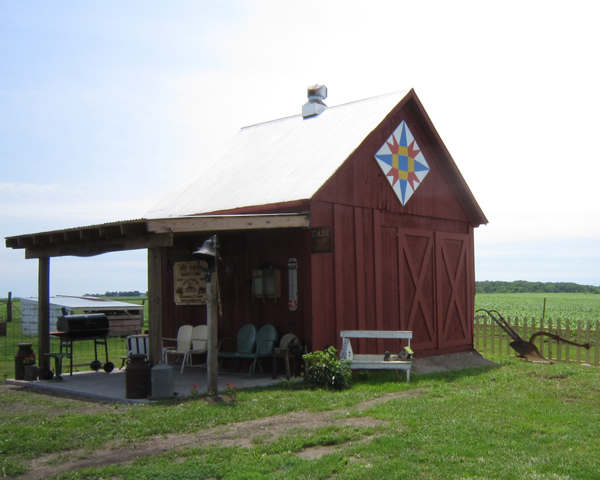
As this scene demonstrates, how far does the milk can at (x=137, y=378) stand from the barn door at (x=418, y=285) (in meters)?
5.69

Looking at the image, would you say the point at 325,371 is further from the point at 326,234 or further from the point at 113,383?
the point at 113,383

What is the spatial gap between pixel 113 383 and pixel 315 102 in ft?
28.1

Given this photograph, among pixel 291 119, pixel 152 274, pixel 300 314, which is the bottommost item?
pixel 300 314

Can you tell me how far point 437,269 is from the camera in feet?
45.6

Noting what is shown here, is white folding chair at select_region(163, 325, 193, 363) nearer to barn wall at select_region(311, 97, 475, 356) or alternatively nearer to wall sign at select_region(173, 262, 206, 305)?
wall sign at select_region(173, 262, 206, 305)

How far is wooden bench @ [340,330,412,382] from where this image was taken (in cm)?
1045

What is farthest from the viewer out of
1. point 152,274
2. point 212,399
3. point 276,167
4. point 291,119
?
point 291,119

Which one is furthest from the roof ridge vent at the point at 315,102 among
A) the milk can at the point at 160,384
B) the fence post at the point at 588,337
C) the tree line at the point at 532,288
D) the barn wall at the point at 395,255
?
the tree line at the point at 532,288

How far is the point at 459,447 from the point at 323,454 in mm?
1318

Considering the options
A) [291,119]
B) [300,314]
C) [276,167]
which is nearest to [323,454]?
[300,314]

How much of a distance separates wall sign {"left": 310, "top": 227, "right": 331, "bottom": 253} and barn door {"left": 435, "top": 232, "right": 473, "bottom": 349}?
429cm

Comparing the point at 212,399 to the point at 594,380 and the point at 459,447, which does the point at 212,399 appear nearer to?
the point at 459,447

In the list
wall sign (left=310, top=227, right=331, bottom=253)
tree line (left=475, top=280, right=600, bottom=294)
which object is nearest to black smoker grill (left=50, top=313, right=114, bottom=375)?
wall sign (left=310, top=227, right=331, bottom=253)

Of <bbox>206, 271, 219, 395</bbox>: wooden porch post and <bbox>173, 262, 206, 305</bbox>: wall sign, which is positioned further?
<bbox>173, 262, 206, 305</bbox>: wall sign
